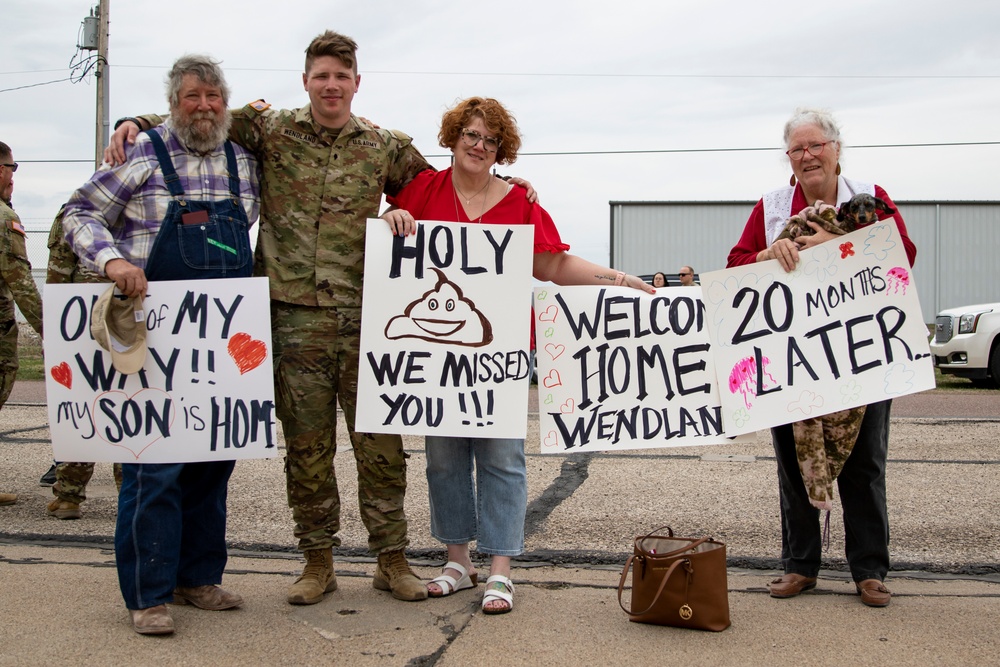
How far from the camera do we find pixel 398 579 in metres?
3.96

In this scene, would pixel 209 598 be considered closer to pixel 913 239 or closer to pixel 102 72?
pixel 102 72

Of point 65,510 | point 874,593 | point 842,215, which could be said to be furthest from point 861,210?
point 65,510

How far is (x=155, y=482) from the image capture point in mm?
3564

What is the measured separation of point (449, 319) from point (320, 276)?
1.80ft

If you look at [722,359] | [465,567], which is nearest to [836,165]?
[722,359]

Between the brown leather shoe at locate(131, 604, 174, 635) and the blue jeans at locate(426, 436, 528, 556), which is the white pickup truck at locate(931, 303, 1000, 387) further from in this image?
the brown leather shoe at locate(131, 604, 174, 635)

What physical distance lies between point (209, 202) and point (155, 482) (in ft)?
3.53

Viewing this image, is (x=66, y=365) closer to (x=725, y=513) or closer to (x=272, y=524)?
(x=272, y=524)

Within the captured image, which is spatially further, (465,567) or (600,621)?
(465,567)

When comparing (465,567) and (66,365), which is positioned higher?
(66,365)

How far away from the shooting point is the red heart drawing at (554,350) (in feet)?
13.1

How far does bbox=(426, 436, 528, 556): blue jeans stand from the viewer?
395 cm

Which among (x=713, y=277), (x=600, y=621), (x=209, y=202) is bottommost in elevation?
(x=600, y=621)

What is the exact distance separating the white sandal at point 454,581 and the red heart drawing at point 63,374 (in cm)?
164
